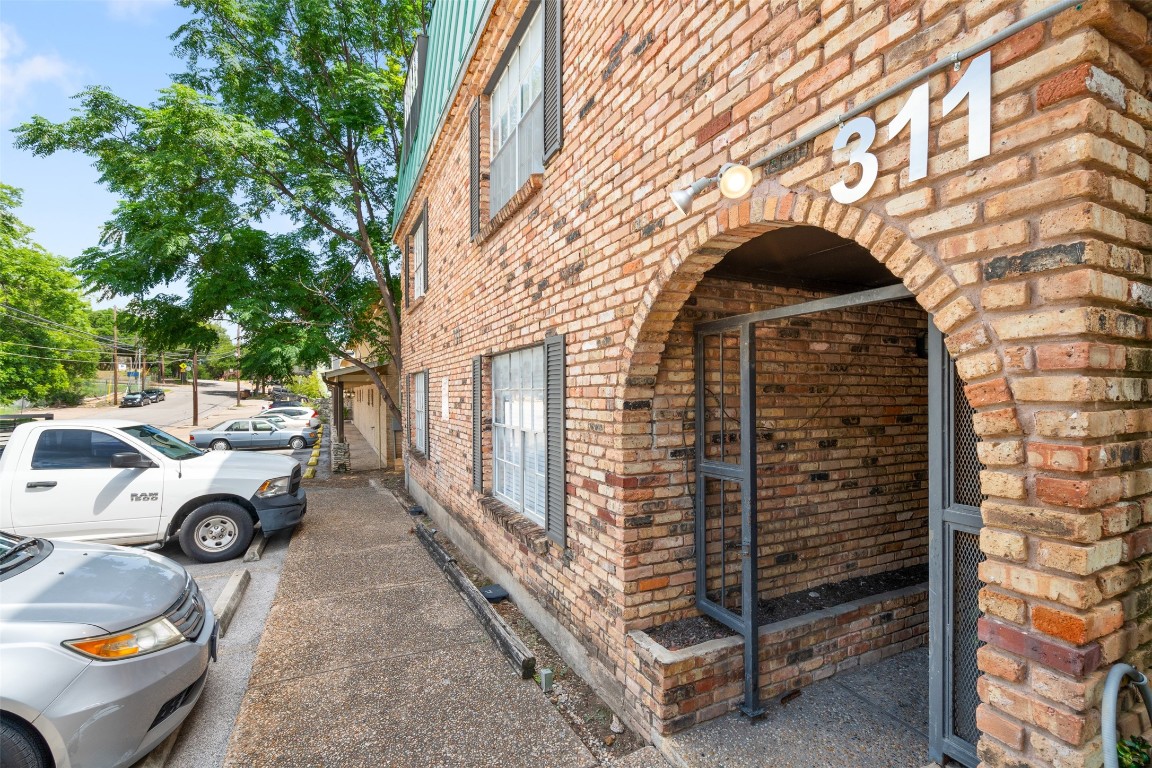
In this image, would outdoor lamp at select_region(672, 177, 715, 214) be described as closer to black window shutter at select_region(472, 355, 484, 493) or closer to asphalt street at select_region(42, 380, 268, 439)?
black window shutter at select_region(472, 355, 484, 493)

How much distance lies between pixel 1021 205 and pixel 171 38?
16744mm

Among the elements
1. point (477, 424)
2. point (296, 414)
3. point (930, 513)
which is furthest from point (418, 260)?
point (296, 414)

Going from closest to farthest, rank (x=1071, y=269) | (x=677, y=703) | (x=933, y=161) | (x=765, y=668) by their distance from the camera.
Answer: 1. (x=1071, y=269)
2. (x=933, y=161)
3. (x=677, y=703)
4. (x=765, y=668)

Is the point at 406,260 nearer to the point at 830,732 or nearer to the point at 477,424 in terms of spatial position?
the point at 477,424

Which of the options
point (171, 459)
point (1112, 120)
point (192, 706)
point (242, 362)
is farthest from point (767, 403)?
point (242, 362)

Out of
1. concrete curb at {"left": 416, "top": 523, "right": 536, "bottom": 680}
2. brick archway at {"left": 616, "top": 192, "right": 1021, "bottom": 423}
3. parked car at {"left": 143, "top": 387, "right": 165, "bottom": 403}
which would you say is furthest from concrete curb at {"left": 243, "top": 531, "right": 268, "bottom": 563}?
parked car at {"left": 143, "top": 387, "right": 165, "bottom": 403}

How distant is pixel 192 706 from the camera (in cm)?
Result: 336

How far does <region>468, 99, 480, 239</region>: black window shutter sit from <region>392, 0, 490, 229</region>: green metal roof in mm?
474

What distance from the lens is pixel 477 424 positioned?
20.1 ft

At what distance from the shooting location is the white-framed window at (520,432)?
4855 mm

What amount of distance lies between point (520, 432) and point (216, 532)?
14.7 ft

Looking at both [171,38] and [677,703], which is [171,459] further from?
[171,38]

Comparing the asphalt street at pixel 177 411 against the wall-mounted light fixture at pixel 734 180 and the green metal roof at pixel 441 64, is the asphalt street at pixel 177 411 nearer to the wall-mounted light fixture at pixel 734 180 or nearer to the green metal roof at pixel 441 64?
the green metal roof at pixel 441 64

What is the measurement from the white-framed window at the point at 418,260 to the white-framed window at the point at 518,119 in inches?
156
